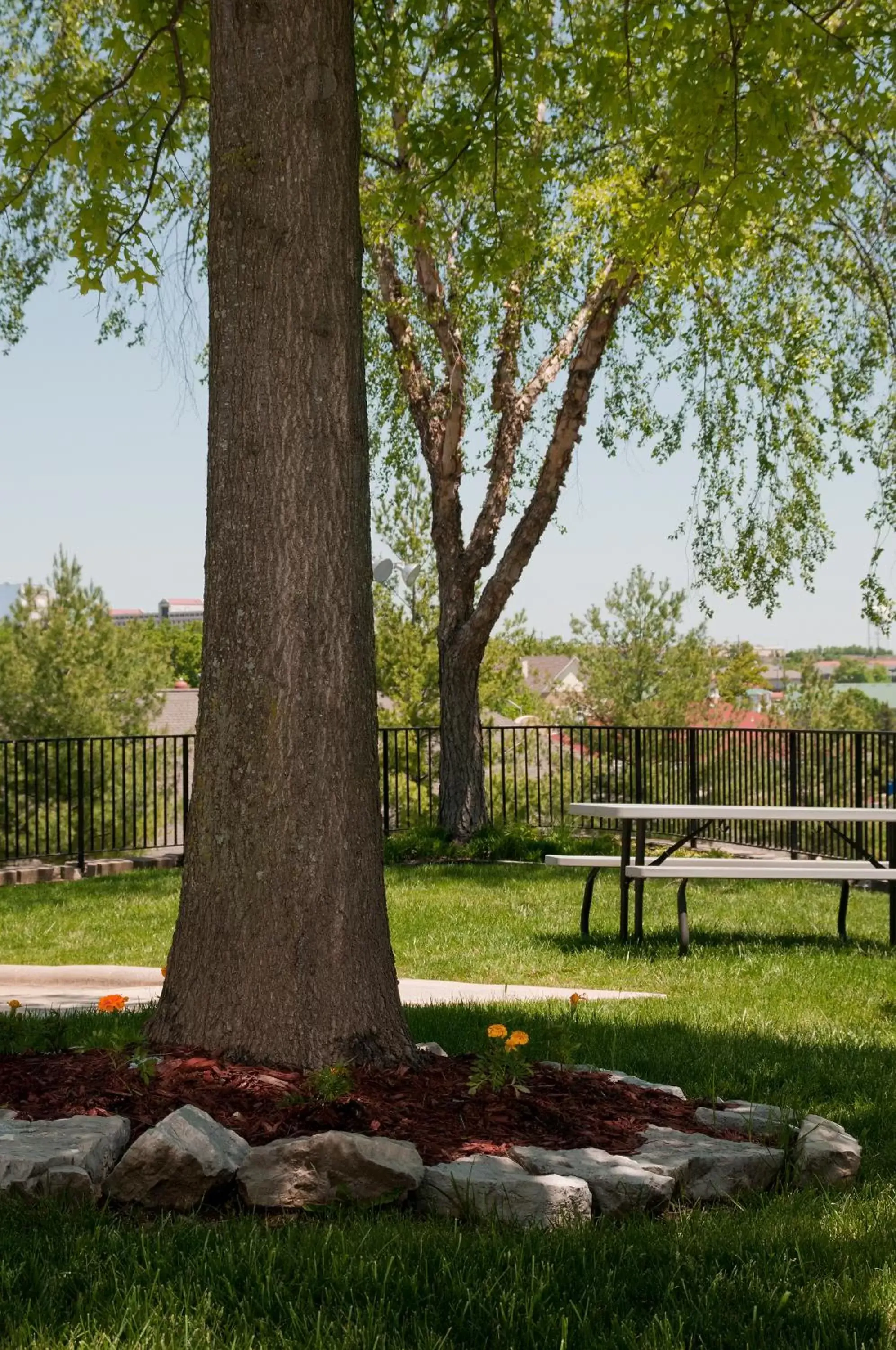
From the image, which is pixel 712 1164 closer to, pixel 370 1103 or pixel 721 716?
pixel 370 1103

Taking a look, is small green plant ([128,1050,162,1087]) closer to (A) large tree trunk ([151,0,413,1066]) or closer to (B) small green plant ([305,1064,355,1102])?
(A) large tree trunk ([151,0,413,1066])

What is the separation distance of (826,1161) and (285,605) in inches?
101

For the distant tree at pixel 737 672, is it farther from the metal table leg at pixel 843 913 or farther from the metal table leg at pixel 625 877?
the metal table leg at pixel 625 877

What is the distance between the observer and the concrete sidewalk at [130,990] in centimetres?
724

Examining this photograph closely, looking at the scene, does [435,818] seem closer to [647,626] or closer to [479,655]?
[479,655]

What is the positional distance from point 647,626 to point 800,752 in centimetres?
2785

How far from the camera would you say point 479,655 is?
1623 cm

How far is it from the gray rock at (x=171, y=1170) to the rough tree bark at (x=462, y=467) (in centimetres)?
1187

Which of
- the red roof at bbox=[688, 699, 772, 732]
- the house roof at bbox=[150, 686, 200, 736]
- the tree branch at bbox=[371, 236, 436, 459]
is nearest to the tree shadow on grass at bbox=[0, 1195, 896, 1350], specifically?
the tree branch at bbox=[371, 236, 436, 459]

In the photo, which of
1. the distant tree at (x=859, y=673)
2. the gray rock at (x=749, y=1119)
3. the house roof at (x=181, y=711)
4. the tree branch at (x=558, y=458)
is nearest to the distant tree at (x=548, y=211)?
the tree branch at (x=558, y=458)

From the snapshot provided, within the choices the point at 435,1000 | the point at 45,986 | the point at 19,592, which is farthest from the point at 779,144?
the point at 19,592

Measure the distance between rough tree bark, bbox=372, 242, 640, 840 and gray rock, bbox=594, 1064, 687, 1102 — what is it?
10.5m

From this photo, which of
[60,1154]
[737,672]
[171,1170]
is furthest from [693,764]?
[737,672]

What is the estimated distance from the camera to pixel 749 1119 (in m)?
4.43
